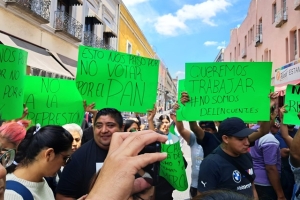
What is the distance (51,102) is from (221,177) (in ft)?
6.88

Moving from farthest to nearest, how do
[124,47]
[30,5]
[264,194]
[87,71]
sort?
[124,47]
[30,5]
[264,194]
[87,71]

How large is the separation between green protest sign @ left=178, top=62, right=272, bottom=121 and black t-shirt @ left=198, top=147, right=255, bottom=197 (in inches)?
30.7

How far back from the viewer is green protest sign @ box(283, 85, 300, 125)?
3139mm

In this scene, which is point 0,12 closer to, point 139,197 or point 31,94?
point 31,94

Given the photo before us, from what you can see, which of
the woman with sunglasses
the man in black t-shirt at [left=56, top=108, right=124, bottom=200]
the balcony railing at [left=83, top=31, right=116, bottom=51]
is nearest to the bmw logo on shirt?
the man in black t-shirt at [left=56, top=108, right=124, bottom=200]

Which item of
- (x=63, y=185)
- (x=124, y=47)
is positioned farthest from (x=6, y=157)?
(x=124, y=47)

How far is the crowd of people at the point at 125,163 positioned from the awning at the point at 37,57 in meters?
7.54

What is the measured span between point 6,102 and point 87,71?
89 cm

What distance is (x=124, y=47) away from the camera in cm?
2692

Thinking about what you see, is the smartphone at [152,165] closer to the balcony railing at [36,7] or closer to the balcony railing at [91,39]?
the balcony railing at [36,7]

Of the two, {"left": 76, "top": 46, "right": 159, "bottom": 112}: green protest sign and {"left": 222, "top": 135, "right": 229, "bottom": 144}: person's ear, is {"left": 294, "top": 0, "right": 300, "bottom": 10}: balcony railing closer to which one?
{"left": 76, "top": 46, "right": 159, "bottom": 112}: green protest sign

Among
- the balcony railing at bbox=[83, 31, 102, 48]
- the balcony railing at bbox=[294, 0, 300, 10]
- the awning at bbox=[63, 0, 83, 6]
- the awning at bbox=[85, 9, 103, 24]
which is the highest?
the awning at bbox=[85, 9, 103, 24]

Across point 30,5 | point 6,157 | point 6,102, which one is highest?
point 30,5

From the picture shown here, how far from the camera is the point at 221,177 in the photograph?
90.8 inches
